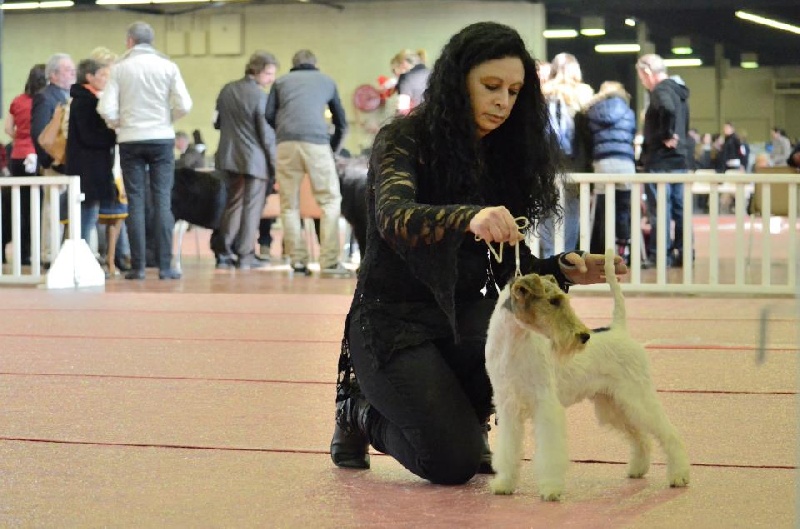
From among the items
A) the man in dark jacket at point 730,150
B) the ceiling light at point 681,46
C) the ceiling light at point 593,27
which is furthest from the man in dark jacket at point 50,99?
the ceiling light at point 681,46

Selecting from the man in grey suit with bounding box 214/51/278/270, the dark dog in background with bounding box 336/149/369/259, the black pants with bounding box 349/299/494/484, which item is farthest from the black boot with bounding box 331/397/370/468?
the man in grey suit with bounding box 214/51/278/270

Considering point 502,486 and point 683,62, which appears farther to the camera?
point 683,62

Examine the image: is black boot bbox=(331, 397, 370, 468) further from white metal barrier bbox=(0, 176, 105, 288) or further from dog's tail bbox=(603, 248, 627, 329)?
white metal barrier bbox=(0, 176, 105, 288)

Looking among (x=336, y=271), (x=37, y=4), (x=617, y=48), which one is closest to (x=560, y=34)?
(x=617, y=48)

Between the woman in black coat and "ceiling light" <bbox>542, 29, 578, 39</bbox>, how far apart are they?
50.3 feet

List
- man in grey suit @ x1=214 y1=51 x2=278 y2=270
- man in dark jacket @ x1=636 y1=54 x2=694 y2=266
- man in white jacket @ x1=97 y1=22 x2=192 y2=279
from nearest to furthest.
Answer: man in white jacket @ x1=97 y1=22 x2=192 y2=279, man in dark jacket @ x1=636 y1=54 x2=694 y2=266, man in grey suit @ x1=214 y1=51 x2=278 y2=270

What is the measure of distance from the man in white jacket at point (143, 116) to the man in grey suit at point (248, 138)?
118 cm

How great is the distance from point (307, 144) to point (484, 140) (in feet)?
18.8

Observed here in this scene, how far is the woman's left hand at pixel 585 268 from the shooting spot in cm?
250

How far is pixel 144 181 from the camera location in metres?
7.74

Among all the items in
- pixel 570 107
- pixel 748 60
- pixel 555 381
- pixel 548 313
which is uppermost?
pixel 748 60

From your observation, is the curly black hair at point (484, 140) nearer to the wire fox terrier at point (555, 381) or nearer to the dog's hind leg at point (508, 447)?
the wire fox terrier at point (555, 381)

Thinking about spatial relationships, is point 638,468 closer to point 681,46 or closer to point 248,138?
point 248,138

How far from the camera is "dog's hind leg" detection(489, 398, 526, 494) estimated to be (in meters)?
2.35
